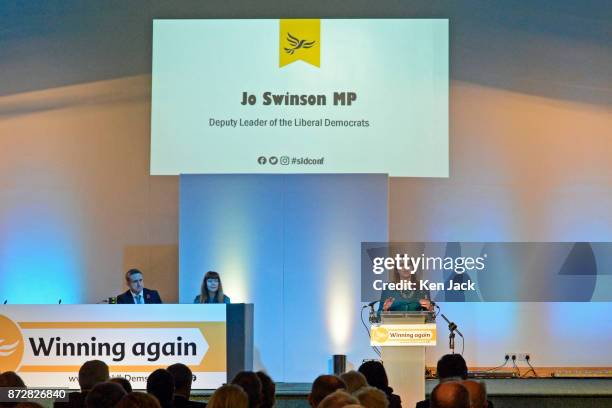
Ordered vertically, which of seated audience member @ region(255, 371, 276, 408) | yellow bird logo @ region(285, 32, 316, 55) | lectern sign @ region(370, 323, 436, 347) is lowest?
seated audience member @ region(255, 371, 276, 408)

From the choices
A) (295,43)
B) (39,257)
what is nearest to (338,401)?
(295,43)

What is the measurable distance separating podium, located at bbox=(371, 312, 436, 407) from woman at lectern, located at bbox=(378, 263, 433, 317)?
23cm

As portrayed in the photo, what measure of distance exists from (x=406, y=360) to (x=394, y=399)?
1561mm

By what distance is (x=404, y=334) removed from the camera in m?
6.35

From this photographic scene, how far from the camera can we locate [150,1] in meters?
9.56

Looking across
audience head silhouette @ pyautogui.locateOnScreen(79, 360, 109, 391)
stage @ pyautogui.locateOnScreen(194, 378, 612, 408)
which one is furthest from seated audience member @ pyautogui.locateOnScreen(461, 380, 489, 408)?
stage @ pyautogui.locateOnScreen(194, 378, 612, 408)

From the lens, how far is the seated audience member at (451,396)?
3.46 metres

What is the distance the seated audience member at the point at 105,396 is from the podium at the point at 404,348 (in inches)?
117

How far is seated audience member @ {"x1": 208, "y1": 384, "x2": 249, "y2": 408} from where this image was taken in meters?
3.41

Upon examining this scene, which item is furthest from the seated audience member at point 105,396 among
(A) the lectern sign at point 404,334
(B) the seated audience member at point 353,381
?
(A) the lectern sign at point 404,334

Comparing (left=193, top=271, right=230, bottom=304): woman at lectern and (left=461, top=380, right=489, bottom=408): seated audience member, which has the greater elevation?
(left=193, top=271, right=230, bottom=304): woman at lectern

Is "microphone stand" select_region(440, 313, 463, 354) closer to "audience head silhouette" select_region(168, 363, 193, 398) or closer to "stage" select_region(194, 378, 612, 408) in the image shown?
"stage" select_region(194, 378, 612, 408)

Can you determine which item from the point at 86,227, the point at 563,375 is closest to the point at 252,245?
the point at 86,227

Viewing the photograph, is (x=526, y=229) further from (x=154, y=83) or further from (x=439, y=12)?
(x=154, y=83)
